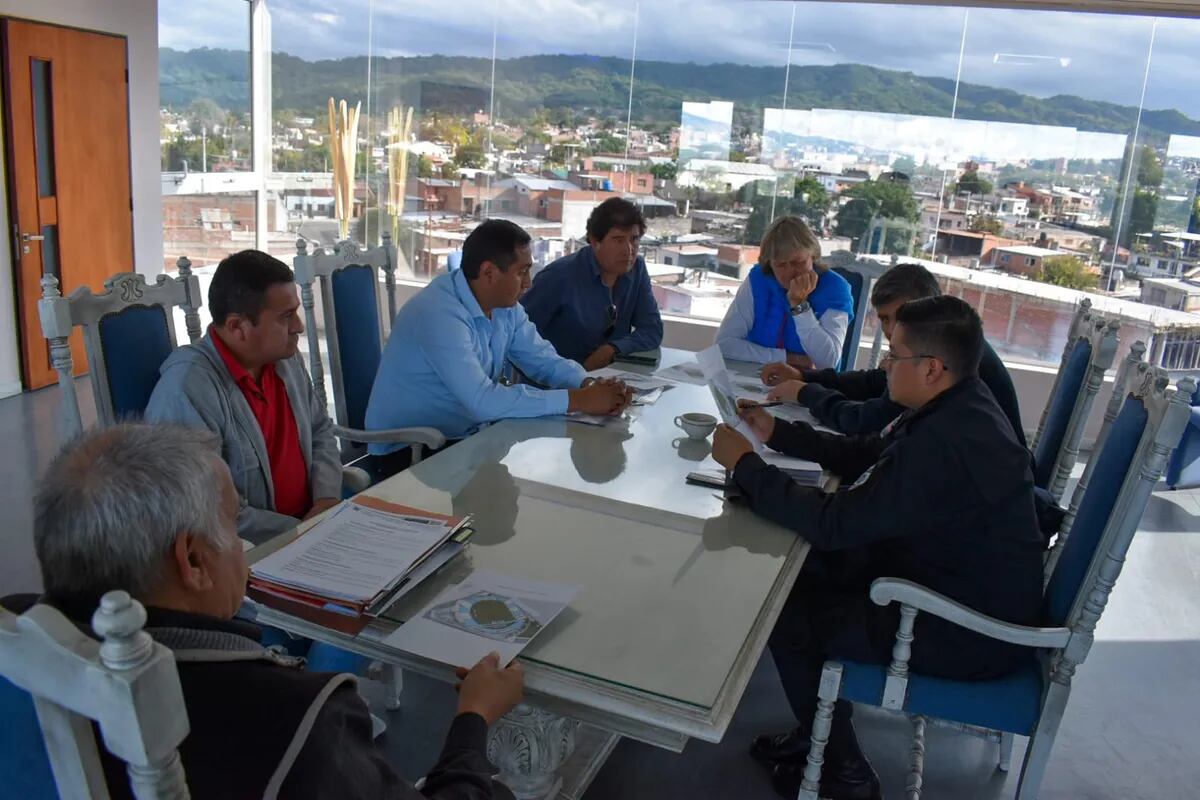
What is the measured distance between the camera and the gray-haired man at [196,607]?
890 millimetres

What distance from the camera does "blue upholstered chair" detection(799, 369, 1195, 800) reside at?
1683 millimetres

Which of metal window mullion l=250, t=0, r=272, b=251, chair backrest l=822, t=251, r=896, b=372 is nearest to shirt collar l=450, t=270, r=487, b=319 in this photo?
chair backrest l=822, t=251, r=896, b=372

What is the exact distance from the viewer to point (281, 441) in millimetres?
A: 2238

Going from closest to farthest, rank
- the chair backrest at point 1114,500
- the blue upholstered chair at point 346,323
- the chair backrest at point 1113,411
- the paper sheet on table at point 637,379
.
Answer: the chair backrest at point 1114,500 → the chair backrest at point 1113,411 → the blue upholstered chair at point 346,323 → the paper sheet on table at point 637,379

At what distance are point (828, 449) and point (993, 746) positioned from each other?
96cm

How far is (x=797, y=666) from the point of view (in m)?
1.96

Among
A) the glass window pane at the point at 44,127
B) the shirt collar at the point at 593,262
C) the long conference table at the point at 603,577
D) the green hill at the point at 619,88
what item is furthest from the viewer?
the green hill at the point at 619,88

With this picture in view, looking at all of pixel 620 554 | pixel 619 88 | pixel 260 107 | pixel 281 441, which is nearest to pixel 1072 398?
pixel 620 554

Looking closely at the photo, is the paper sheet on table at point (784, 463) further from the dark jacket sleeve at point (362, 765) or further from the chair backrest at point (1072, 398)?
the dark jacket sleeve at point (362, 765)

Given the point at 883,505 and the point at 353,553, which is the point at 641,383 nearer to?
the point at 883,505

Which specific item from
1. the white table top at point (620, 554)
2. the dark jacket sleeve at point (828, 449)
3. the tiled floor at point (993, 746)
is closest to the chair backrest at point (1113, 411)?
the dark jacket sleeve at point (828, 449)

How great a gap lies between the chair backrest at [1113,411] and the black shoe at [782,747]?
2.32ft

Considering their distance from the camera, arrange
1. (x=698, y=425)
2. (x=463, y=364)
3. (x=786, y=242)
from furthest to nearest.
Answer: (x=786, y=242) → (x=463, y=364) → (x=698, y=425)

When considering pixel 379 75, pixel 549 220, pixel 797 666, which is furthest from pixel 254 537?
pixel 379 75
